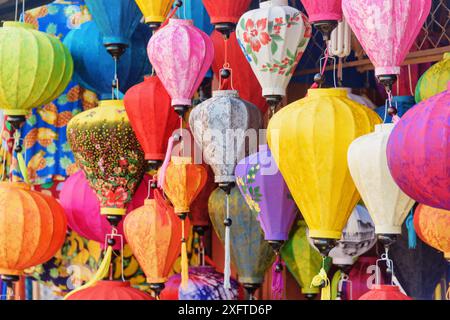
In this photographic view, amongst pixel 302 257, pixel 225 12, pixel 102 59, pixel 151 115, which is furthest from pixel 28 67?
pixel 302 257

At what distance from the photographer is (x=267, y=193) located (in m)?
3.48

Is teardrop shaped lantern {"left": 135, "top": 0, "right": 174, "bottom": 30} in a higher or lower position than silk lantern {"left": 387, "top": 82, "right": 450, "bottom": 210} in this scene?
higher

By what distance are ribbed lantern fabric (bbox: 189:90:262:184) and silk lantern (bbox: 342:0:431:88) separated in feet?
1.61

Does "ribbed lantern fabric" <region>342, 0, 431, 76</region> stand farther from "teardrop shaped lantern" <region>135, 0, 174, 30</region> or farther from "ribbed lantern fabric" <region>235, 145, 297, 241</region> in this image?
"teardrop shaped lantern" <region>135, 0, 174, 30</region>

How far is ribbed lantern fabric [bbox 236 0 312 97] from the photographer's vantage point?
3.41m

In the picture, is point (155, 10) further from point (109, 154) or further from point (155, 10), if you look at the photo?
point (109, 154)

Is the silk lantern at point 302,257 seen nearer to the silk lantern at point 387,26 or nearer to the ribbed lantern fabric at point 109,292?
the ribbed lantern fabric at point 109,292

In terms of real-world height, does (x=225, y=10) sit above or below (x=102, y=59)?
A: above

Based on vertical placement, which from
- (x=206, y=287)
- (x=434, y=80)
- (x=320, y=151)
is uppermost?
(x=434, y=80)

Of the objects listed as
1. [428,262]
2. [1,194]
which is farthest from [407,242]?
[1,194]

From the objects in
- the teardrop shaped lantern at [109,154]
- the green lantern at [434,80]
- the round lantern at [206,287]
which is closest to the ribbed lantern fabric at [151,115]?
the teardrop shaped lantern at [109,154]

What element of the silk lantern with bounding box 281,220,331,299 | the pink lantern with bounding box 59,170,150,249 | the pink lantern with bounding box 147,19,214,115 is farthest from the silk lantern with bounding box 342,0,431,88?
the pink lantern with bounding box 59,170,150,249

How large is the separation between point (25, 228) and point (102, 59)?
21.8 inches

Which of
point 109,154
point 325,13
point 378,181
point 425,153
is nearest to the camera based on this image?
point 425,153
